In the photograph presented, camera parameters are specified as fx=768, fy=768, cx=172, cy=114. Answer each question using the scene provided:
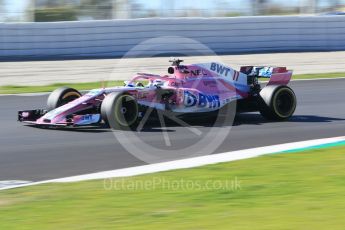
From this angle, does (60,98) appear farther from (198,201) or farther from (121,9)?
(121,9)

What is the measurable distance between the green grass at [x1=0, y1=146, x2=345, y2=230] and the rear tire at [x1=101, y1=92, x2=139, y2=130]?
8.45 ft

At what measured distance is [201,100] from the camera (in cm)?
1172

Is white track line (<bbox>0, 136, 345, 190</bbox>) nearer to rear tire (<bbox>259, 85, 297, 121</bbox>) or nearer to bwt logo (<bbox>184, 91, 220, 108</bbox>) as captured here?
rear tire (<bbox>259, 85, 297, 121</bbox>)

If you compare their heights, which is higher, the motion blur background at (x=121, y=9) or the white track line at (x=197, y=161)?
the motion blur background at (x=121, y=9)

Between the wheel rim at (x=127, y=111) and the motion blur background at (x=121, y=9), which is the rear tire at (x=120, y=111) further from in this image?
the motion blur background at (x=121, y=9)

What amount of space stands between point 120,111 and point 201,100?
1440 mm

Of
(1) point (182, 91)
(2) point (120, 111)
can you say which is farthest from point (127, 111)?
(1) point (182, 91)

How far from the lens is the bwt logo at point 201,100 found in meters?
11.6

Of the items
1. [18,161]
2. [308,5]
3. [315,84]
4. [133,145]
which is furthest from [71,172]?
[308,5]

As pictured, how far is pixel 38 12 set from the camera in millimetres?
23562

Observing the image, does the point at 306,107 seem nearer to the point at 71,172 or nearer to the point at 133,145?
the point at 133,145

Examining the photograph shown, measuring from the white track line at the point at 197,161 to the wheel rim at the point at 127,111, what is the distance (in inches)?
73.7

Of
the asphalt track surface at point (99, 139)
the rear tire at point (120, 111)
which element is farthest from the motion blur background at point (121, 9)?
the rear tire at point (120, 111)

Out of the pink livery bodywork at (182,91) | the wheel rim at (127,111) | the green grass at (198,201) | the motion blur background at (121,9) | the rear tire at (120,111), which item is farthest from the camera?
the motion blur background at (121,9)
